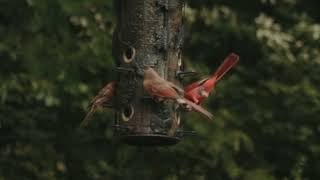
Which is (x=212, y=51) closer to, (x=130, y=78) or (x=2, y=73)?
(x=2, y=73)

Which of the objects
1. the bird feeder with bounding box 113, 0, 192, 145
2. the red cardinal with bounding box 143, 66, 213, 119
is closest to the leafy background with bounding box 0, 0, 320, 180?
the bird feeder with bounding box 113, 0, 192, 145

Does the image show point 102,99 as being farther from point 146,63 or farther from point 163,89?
point 163,89

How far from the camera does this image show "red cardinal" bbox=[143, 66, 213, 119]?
753cm

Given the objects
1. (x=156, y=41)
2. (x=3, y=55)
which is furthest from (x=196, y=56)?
(x=156, y=41)

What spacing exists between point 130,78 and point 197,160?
347 centimetres

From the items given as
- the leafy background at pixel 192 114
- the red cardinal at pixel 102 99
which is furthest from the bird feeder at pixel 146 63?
the leafy background at pixel 192 114

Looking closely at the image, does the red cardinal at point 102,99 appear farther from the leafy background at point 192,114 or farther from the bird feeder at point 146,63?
the leafy background at point 192,114

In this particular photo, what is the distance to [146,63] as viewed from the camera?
308 inches

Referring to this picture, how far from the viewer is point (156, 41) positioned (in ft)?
25.8

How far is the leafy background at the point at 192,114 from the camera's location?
35.1ft

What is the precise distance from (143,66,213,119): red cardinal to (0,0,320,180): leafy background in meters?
2.96

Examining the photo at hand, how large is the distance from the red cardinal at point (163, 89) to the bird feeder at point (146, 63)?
5.6 inches

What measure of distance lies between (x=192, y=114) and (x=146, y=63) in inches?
120

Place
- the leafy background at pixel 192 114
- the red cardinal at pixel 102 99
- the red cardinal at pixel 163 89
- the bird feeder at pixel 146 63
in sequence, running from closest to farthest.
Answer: the red cardinal at pixel 163 89, the bird feeder at pixel 146 63, the red cardinal at pixel 102 99, the leafy background at pixel 192 114
